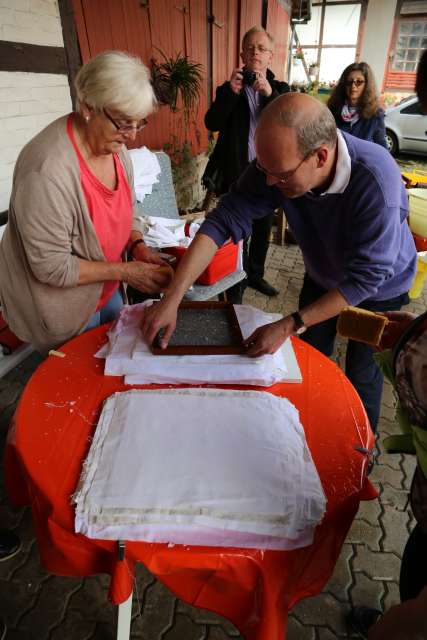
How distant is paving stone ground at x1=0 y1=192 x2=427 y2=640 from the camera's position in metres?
1.53

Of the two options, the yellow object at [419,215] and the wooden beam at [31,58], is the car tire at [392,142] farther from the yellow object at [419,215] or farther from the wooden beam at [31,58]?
the wooden beam at [31,58]

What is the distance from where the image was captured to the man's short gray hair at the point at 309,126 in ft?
3.93

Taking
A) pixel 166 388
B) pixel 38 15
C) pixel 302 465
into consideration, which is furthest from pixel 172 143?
pixel 302 465

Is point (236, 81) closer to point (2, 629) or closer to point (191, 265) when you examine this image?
point (191, 265)

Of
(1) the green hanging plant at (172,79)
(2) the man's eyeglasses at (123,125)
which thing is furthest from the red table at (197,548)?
(1) the green hanging plant at (172,79)

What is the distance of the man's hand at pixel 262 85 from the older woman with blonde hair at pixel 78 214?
1842 millimetres

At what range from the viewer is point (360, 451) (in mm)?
1090

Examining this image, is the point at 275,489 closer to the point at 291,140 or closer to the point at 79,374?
the point at 79,374

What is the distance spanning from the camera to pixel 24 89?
2.72m

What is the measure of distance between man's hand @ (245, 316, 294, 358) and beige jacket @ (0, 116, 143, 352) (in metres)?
0.69

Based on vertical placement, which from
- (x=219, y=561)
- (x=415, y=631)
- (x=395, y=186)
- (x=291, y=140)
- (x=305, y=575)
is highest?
(x=291, y=140)

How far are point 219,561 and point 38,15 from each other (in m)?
3.37

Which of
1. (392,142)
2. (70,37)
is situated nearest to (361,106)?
(70,37)

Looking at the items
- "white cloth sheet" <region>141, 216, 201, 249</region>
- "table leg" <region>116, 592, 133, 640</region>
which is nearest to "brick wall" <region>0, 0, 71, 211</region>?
"white cloth sheet" <region>141, 216, 201, 249</region>
